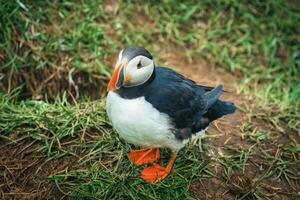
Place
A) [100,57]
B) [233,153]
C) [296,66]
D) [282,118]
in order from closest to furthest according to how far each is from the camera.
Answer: [233,153] < [282,118] < [100,57] < [296,66]

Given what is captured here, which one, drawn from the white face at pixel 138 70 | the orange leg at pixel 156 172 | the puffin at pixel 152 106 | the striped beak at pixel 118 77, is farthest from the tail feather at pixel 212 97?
the striped beak at pixel 118 77

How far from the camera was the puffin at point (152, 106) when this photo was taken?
271 cm

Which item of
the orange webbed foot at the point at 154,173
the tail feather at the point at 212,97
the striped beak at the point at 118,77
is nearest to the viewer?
the striped beak at the point at 118,77

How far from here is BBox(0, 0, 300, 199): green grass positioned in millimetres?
3123

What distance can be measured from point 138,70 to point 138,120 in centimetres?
26

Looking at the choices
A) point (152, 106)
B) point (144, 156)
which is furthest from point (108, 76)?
point (152, 106)

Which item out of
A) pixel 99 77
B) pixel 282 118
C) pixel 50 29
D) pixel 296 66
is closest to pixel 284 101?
pixel 282 118

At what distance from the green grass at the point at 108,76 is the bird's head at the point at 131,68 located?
2.00 feet

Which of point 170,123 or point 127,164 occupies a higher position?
point 170,123

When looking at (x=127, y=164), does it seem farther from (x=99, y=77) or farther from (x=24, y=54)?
(x=24, y=54)

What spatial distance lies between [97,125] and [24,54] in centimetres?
100

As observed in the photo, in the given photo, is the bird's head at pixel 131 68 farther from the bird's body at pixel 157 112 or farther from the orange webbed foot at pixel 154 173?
the orange webbed foot at pixel 154 173

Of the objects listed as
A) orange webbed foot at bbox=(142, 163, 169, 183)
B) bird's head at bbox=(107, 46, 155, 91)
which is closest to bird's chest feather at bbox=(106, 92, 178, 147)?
bird's head at bbox=(107, 46, 155, 91)

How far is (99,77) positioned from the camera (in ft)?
13.4
